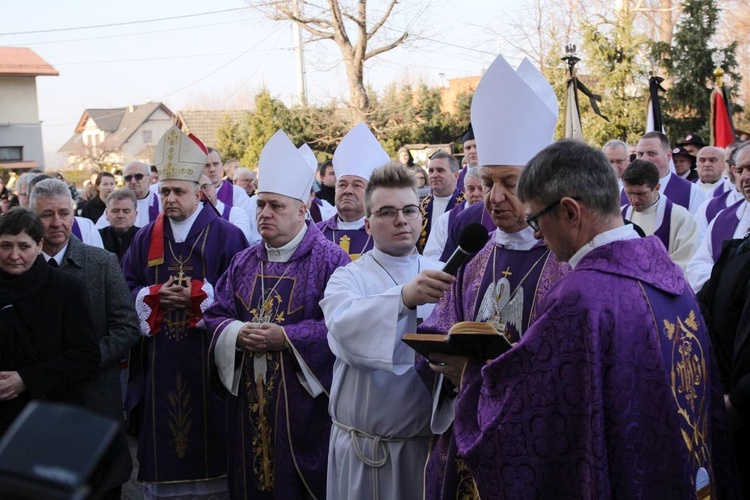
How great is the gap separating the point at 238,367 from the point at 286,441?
511 mm

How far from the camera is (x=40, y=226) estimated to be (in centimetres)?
451

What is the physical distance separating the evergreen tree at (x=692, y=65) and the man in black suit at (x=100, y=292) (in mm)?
16672

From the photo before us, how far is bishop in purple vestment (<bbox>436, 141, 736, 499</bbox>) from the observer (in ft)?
7.95

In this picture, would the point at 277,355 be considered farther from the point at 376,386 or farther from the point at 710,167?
the point at 710,167

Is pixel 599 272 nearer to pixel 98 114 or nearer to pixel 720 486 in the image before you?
pixel 720 486

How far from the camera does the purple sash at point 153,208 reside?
9.73 metres

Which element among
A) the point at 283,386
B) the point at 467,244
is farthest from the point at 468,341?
the point at 283,386

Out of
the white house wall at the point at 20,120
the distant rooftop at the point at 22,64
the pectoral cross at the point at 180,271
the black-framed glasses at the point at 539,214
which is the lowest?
the pectoral cross at the point at 180,271

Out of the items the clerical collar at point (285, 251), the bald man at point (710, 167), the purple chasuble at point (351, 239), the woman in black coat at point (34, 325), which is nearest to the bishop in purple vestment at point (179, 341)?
the clerical collar at point (285, 251)

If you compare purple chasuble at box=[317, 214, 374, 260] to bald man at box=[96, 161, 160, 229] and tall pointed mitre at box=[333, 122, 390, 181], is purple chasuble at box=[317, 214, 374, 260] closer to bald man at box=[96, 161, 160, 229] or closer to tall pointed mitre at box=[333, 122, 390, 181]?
tall pointed mitre at box=[333, 122, 390, 181]

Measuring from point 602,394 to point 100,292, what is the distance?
3.58 meters

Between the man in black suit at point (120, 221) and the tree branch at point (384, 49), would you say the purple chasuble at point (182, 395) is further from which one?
the tree branch at point (384, 49)

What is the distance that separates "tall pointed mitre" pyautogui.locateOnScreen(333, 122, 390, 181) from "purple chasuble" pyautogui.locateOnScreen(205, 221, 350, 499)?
6.44ft

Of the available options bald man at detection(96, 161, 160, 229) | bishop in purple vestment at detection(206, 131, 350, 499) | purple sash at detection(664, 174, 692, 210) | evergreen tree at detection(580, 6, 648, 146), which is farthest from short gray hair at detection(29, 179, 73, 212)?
evergreen tree at detection(580, 6, 648, 146)
